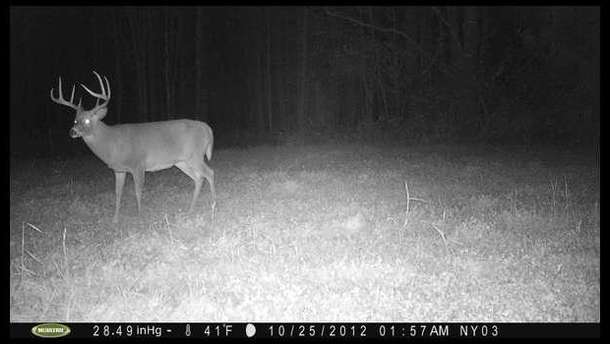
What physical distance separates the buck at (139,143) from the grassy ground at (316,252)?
1.89 ft

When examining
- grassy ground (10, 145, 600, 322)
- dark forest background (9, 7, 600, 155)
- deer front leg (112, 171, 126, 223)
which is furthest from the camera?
dark forest background (9, 7, 600, 155)

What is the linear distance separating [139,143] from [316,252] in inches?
153

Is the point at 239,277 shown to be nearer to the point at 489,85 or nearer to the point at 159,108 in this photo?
the point at 489,85

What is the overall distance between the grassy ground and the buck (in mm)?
576

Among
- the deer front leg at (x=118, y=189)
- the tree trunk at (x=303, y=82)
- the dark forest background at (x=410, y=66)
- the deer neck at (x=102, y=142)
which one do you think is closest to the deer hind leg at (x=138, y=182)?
the deer front leg at (x=118, y=189)

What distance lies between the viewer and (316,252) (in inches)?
214

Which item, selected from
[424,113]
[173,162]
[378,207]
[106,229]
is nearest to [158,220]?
[106,229]

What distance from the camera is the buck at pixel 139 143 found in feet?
24.9

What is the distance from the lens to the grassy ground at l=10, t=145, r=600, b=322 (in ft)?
13.5
